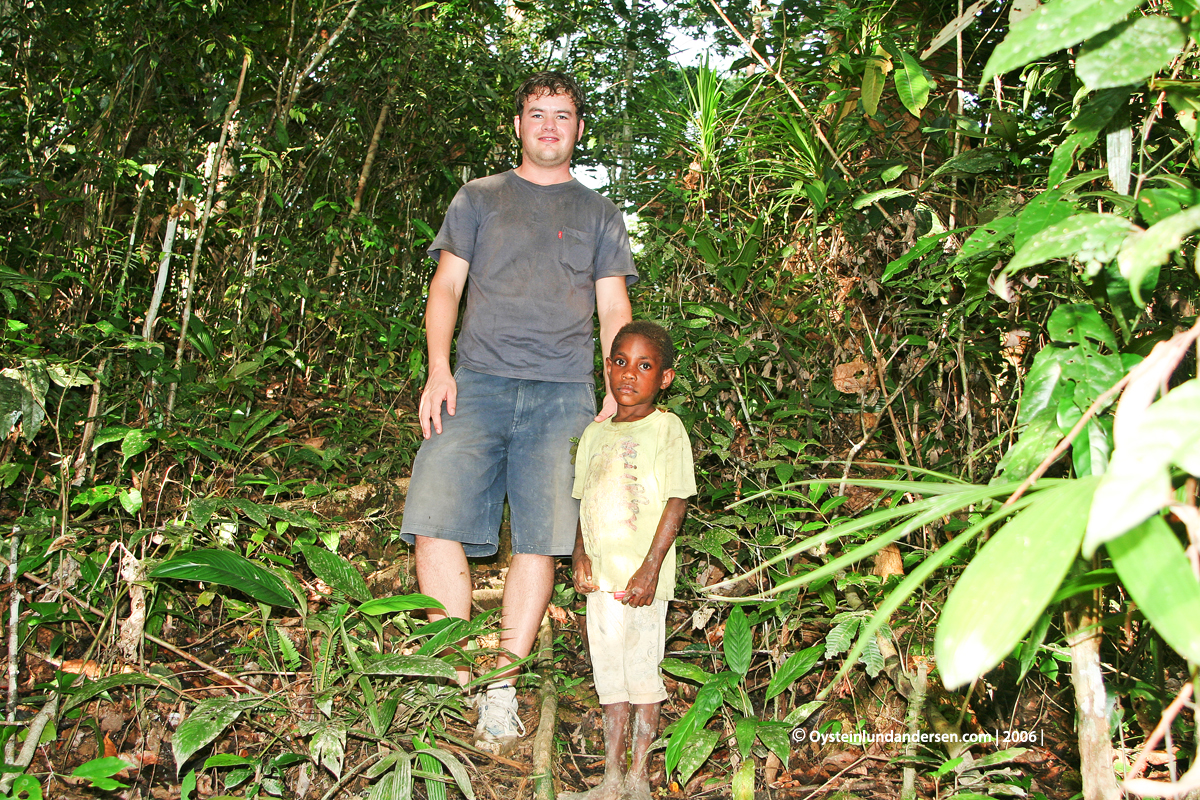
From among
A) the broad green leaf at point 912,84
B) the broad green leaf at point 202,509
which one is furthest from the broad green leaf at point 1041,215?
the broad green leaf at point 202,509

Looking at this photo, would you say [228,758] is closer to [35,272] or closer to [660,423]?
[660,423]

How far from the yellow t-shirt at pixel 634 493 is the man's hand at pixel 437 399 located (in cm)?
55

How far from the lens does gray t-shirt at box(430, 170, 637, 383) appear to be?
8.61 ft

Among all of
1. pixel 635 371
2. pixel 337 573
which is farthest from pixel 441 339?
pixel 337 573

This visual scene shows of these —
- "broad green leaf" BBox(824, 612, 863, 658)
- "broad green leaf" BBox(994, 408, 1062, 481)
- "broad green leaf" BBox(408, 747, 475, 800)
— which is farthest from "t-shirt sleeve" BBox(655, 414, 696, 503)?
"broad green leaf" BBox(994, 408, 1062, 481)

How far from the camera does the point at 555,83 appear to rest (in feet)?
8.72

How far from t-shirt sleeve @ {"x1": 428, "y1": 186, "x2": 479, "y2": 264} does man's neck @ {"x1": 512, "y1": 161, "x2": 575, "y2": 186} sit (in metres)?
0.22

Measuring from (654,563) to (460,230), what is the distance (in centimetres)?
129

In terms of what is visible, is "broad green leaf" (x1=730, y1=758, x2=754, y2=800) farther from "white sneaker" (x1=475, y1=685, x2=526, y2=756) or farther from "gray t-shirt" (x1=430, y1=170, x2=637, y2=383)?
"gray t-shirt" (x1=430, y1=170, x2=637, y2=383)

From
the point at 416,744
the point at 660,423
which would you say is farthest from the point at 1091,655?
the point at 416,744

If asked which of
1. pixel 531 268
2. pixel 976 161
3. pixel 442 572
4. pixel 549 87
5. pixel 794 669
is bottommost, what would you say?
pixel 794 669

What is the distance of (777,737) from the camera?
2.05 metres

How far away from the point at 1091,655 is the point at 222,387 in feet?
10.8

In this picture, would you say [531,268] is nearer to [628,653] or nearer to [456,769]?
[628,653]
